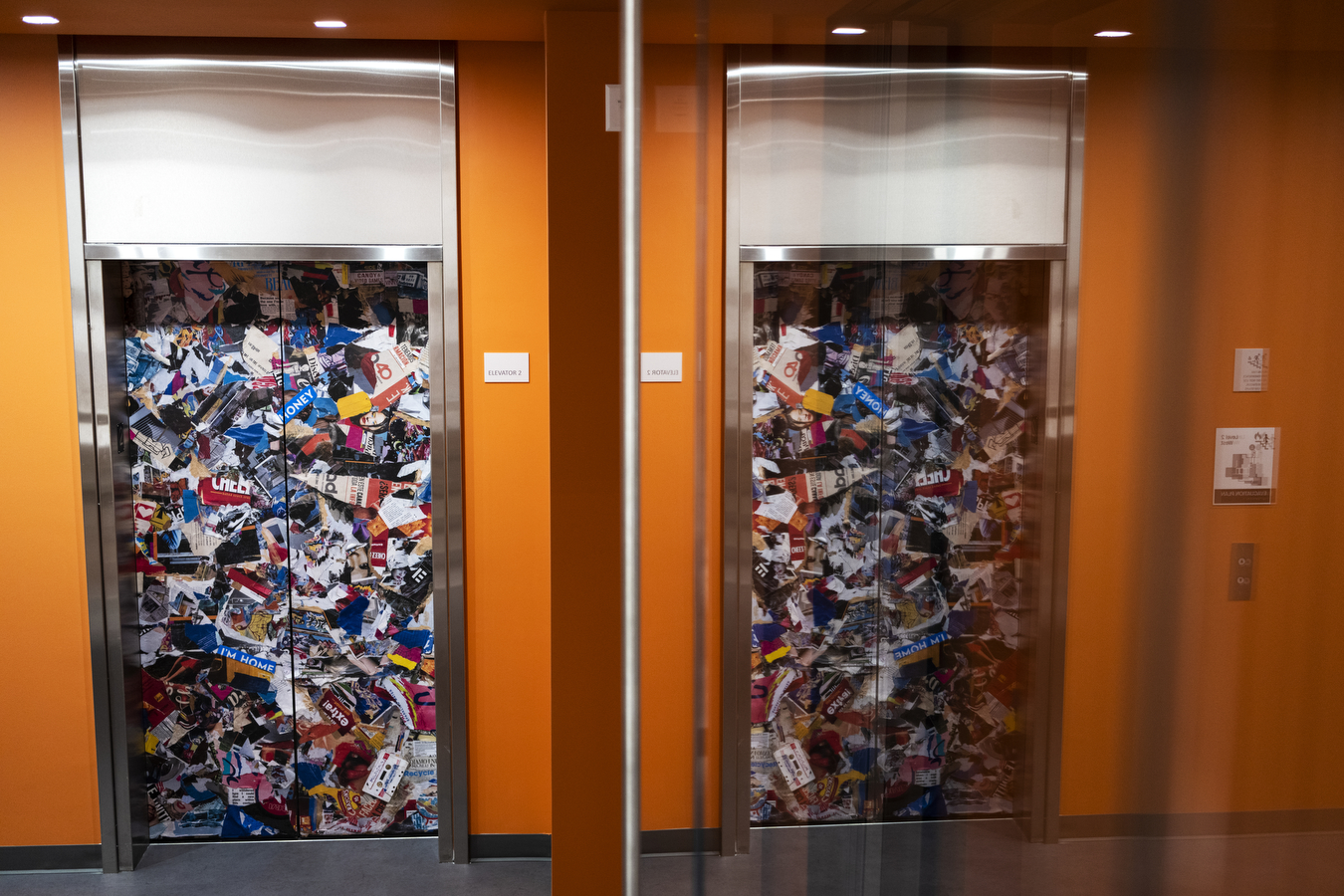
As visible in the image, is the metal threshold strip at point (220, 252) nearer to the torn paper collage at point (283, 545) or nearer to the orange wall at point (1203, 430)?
the torn paper collage at point (283, 545)

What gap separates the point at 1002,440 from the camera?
0.83ft

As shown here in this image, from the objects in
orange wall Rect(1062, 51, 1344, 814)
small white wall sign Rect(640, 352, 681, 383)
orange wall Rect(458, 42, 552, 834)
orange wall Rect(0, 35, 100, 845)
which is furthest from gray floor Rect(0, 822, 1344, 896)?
orange wall Rect(0, 35, 100, 845)

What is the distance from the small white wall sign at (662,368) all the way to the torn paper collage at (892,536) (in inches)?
14.2

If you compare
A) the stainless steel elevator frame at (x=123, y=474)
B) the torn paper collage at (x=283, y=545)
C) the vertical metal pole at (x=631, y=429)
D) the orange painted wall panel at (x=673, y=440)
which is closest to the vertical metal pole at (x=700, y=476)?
the orange painted wall panel at (x=673, y=440)

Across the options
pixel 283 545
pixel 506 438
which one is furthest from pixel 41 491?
pixel 506 438

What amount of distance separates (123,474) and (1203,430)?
12.8 ft

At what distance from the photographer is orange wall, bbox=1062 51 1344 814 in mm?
169

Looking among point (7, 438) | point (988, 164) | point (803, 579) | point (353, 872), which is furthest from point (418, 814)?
point (988, 164)

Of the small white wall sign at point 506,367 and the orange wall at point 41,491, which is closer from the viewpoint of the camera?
the orange wall at point 41,491

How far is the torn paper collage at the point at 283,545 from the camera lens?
3.43 meters

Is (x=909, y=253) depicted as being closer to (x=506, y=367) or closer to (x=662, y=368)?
(x=662, y=368)

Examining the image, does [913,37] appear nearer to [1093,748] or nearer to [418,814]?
[1093,748]

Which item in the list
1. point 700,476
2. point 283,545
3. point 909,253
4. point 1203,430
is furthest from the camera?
point 283,545

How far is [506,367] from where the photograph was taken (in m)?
3.34
